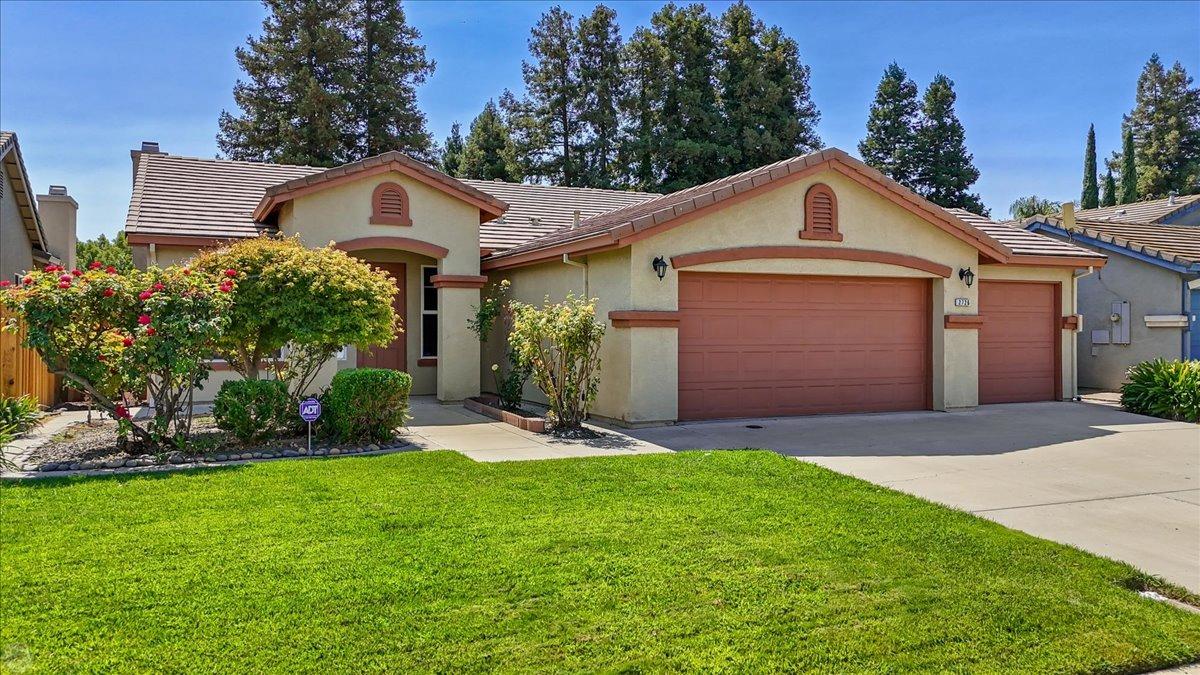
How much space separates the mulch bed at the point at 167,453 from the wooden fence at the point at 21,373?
2.41 metres

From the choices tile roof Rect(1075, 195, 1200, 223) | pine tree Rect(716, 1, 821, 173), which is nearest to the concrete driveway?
tile roof Rect(1075, 195, 1200, 223)

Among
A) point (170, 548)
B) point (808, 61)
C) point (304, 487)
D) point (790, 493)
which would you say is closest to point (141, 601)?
point (170, 548)

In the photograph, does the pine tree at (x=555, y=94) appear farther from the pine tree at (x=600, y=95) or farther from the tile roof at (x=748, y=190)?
the tile roof at (x=748, y=190)

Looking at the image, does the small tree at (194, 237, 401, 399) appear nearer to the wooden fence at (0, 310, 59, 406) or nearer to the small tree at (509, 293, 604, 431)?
the small tree at (509, 293, 604, 431)

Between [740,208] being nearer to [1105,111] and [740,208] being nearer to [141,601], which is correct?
[141,601]

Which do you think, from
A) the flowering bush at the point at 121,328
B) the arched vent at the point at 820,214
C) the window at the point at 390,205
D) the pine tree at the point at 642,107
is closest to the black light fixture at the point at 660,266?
the arched vent at the point at 820,214

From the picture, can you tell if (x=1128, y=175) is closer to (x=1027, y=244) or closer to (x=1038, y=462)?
(x=1027, y=244)

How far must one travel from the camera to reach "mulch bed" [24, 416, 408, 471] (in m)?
8.09

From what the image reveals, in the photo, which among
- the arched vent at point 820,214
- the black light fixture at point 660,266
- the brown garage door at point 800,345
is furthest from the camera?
the arched vent at point 820,214

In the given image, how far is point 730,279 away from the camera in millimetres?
12492

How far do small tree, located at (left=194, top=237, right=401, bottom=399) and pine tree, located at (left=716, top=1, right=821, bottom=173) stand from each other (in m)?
25.2

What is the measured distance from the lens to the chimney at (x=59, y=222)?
75.7ft

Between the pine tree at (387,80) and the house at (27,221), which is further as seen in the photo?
the pine tree at (387,80)

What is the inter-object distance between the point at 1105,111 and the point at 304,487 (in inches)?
1948
